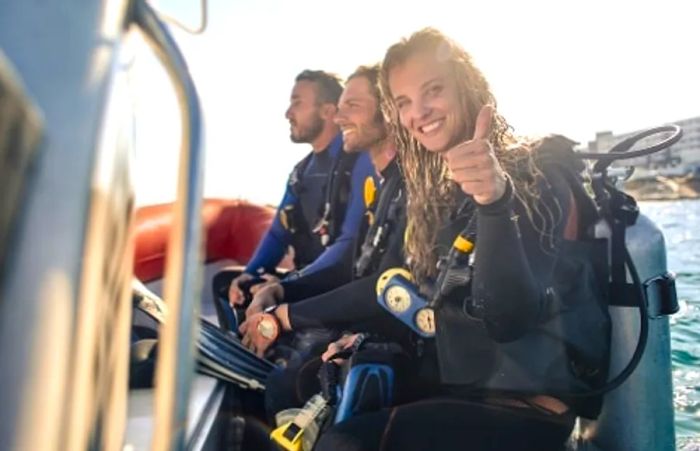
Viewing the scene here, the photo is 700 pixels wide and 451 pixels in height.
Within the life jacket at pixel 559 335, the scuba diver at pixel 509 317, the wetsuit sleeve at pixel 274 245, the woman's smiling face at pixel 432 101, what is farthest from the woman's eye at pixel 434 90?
the wetsuit sleeve at pixel 274 245

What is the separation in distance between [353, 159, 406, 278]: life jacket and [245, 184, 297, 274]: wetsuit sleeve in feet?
3.90

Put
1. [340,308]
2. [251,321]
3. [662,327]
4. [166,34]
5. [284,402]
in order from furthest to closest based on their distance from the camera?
[251,321], [340,308], [284,402], [662,327], [166,34]

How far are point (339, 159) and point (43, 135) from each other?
2.59 meters

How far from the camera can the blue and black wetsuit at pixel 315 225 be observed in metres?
2.75

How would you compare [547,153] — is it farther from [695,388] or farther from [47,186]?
[695,388]

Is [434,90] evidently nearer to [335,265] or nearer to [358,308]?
[358,308]

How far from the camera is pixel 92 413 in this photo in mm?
457

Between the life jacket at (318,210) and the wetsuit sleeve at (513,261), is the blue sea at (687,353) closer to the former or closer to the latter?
the wetsuit sleeve at (513,261)

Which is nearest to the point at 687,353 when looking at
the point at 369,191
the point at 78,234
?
the point at 369,191

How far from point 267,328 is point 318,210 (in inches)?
39.9

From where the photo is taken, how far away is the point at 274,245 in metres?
3.50

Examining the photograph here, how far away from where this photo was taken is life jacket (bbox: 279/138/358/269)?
2957 mm

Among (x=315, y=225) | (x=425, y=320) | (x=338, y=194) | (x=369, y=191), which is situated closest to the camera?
(x=425, y=320)

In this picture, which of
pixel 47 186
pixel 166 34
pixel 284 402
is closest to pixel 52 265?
pixel 47 186
